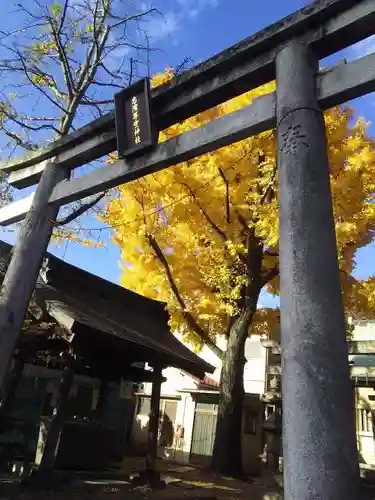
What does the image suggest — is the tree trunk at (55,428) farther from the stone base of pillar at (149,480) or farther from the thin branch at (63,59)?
the thin branch at (63,59)

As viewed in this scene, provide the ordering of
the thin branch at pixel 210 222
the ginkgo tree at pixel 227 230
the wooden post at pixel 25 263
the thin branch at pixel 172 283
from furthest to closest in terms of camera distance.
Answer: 1. the thin branch at pixel 172 283
2. the thin branch at pixel 210 222
3. the ginkgo tree at pixel 227 230
4. the wooden post at pixel 25 263

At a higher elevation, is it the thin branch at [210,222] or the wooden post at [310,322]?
the thin branch at [210,222]

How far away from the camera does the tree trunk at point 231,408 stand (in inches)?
474

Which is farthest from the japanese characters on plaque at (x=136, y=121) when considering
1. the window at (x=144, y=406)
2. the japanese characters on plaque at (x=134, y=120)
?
the window at (x=144, y=406)

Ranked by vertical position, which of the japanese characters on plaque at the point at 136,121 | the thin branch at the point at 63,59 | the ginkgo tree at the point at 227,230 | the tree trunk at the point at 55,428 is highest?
the thin branch at the point at 63,59

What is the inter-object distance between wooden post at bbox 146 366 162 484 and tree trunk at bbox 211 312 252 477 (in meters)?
3.10

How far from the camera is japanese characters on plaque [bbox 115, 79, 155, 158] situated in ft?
Result: 15.5

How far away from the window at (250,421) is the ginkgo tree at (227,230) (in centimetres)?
827

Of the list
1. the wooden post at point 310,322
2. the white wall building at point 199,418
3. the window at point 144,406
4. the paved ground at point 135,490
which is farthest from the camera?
the window at point 144,406

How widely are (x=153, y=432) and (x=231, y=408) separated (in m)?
3.41

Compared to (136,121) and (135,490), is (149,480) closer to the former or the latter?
(135,490)

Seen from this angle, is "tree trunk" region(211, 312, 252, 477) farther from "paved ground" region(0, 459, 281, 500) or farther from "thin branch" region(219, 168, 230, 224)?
"thin branch" region(219, 168, 230, 224)

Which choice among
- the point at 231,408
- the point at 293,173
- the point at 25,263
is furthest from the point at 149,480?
the point at 293,173

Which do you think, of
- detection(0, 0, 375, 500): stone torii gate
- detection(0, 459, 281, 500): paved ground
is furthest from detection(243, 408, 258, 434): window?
detection(0, 0, 375, 500): stone torii gate
